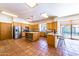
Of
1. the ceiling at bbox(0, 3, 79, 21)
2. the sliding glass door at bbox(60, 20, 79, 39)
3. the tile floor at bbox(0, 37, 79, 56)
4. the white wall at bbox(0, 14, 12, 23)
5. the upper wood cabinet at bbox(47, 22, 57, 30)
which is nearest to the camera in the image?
the tile floor at bbox(0, 37, 79, 56)

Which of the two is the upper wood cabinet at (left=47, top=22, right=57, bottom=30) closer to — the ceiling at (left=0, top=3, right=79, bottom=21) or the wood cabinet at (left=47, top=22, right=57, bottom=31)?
the wood cabinet at (left=47, top=22, right=57, bottom=31)

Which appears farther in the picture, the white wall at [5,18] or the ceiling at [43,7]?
the white wall at [5,18]

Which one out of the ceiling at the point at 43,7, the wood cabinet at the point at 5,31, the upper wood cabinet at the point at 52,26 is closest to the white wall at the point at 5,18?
the wood cabinet at the point at 5,31

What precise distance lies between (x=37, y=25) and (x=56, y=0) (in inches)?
389

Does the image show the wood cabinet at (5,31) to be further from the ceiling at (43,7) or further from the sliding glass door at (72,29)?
the sliding glass door at (72,29)

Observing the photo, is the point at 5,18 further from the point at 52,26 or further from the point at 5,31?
the point at 52,26

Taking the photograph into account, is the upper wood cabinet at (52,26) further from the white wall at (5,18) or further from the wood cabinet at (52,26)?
the white wall at (5,18)

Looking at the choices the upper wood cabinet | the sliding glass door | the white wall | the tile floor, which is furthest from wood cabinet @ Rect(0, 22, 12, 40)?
the sliding glass door

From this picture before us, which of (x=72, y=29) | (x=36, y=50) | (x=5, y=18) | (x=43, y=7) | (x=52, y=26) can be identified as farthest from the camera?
(x=52, y=26)

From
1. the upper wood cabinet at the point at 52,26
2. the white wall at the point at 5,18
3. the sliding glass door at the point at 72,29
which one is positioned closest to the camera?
the white wall at the point at 5,18

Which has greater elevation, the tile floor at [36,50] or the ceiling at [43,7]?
the ceiling at [43,7]

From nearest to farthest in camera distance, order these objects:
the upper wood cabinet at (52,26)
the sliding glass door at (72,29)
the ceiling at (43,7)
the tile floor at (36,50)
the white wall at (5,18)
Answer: the tile floor at (36,50) < the ceiling at (43,7) < the white wall at (5,18) < the sliding glass door at (72,29) < the upper wood cabinet at (52,26)

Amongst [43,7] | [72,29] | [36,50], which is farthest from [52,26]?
[36,50]

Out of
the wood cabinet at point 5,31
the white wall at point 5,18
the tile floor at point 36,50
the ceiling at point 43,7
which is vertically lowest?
the tile floor at point 36,50
